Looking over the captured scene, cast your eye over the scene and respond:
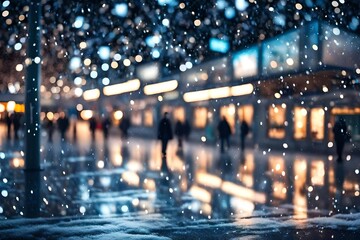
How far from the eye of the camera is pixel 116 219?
29.3 feet

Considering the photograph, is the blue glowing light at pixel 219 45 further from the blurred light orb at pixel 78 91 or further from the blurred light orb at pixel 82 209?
the blurred light orb at pixel 78 91

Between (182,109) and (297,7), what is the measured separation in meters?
27.0

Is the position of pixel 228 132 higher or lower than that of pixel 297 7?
lower

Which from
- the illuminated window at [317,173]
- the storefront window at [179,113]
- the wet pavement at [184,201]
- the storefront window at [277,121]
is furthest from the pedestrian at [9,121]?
the illuminated window at [317,173]

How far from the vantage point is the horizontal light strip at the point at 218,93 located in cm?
3294

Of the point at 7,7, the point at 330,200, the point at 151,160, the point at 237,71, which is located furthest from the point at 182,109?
the point at 330,200

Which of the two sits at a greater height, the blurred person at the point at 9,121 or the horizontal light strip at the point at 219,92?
the horizontal light strip at the point at 219,92

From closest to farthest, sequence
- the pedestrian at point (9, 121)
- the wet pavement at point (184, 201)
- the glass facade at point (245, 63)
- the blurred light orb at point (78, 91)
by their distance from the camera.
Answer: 1. the wet pavement at point (184, 201)
2. the glass facade at point (245, 63)
3. the pedestrian at point (9, 121)
4. the blurred light orb at point (78, 91)

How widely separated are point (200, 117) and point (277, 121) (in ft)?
37.4

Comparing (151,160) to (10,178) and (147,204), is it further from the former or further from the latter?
(147,204)

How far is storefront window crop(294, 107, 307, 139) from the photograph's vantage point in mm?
28969

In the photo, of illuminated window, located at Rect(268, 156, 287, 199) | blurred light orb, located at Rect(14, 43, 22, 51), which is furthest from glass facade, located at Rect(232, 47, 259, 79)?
blurred light orb, located at Rect(14, 43, 22, 51)

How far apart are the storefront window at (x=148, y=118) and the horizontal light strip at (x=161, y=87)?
1.98 m

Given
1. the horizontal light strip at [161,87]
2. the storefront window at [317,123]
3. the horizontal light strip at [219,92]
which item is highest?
the horizontal light strip at [161,87]
